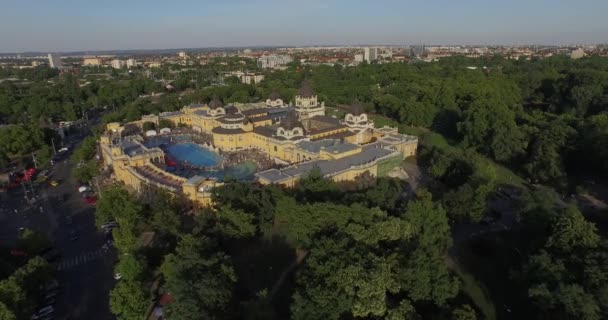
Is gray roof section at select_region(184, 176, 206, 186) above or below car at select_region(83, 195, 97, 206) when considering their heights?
above

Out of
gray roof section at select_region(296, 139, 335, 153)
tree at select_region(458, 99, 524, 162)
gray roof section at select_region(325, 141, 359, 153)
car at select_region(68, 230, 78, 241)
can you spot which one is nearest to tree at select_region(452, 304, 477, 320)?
gray roof section at select_region(325, 141, 359, 153)

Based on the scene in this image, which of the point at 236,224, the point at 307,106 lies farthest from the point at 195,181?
the point at 307,106

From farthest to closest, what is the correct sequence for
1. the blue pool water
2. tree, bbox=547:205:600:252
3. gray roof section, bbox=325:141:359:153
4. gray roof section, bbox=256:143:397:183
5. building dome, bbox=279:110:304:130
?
building dome, bbox=279:110:304:130
the blue pool water
gray roof section, bbox=325:141:359:153
gray roof section, bbox=256:143:397:183
tree, bbox=547:205:600:252

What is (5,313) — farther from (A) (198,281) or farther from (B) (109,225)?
(B) (109,225)

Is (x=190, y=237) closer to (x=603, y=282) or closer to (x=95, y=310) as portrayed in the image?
(x=95, y=310)

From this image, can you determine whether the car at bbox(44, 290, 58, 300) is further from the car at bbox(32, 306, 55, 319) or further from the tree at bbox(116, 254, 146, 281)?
the tree at bbox(116, 254, 146, 281)

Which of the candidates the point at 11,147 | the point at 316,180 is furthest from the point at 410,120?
the point at 11,147

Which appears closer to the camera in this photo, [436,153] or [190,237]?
[190,237]
